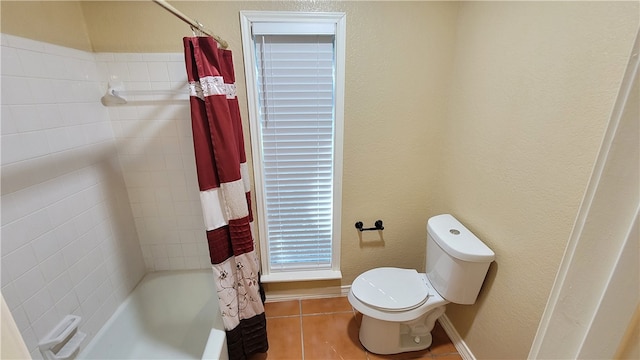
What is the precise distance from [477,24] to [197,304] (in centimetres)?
239

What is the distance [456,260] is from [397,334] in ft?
1.88

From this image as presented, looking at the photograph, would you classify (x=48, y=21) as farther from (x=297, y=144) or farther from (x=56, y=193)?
(x=297, y=144)

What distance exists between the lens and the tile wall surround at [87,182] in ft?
3.39

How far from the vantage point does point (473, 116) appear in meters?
1.40

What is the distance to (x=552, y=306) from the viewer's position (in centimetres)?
40

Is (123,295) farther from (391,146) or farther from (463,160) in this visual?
(463,160)

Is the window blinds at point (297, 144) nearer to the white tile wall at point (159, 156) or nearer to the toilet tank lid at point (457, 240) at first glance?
the white tile wall at point (159, 156)

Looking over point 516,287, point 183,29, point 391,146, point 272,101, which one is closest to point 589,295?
point 516,287

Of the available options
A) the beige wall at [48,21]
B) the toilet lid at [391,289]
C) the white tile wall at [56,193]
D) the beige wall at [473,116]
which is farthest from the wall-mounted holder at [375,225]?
the beige wall at [48,21]

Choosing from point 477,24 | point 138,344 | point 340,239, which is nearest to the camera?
point 477,24

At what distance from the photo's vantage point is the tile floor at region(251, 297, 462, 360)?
1.58 meters

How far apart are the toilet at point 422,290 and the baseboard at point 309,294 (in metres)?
0.41

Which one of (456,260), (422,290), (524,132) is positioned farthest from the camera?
(422,290)

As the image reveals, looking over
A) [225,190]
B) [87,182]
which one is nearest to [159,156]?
[87,182]
